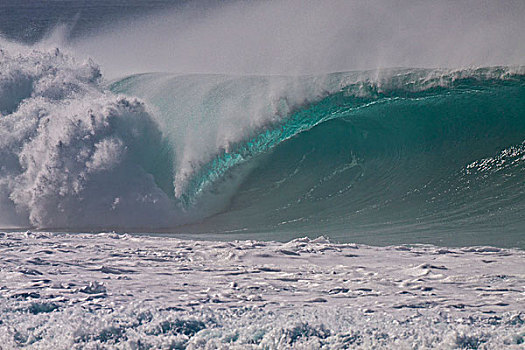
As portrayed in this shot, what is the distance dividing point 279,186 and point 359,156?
4.21 feet

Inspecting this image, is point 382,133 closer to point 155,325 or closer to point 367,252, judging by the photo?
point 367,252

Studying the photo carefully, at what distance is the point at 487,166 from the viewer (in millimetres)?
7555

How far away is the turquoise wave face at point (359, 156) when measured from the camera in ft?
22.1

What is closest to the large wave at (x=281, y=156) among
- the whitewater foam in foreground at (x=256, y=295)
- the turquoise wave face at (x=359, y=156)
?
the turquoise wave face at (x=359, y=156)

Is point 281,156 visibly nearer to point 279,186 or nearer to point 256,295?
point 279,186

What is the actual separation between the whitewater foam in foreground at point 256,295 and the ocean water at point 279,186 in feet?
0.07

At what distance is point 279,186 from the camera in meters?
7.95

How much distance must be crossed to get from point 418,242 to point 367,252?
81 centimetres

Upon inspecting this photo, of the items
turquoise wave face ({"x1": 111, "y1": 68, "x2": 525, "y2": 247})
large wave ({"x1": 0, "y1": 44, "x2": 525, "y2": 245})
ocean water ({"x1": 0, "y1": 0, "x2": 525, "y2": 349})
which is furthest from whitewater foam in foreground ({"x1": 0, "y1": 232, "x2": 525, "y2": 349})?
large wave ({"x1": 0, "y1": 44, "x2": 525, "y2": 245})

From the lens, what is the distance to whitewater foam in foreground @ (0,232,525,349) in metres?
2.85

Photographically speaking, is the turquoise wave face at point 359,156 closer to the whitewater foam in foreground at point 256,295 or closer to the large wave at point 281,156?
the large wave at point 281,156

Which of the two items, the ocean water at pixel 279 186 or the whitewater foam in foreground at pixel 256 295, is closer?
the whitewater foam in foreground at pixel 256 295

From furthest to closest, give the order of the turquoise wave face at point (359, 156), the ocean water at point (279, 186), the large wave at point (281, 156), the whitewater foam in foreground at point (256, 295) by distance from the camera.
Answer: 1. the large wave at point (281, 156)
2. the turquoise wave face at point (359, 156)
3. the ocean water at point (279, 186)
4. the whitewater foam in foreground at point (256, 295)

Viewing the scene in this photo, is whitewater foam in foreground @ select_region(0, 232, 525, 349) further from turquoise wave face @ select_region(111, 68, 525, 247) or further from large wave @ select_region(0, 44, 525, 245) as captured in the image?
large wave @ select_region(0, 44, 525, 245)
